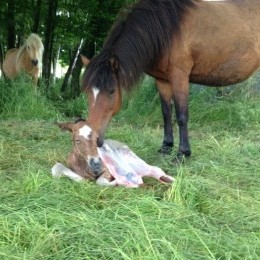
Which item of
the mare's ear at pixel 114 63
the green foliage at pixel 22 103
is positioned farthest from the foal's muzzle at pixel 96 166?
the green foliage at pixel 22 103

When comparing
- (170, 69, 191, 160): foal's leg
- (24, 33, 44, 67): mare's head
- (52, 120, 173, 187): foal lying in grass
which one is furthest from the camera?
(24, 33, 44, 67): mare's head

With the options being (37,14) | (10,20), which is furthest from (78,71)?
(10,20)

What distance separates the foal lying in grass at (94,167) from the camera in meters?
4.14

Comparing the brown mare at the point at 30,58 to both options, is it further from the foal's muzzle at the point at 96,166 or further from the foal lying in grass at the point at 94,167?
the foal's muzzle at the point at 96,166

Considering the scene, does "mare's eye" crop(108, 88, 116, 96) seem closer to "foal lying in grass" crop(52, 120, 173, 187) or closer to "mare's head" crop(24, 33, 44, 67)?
"foal lying in grass" crop(52, 120, 173, 187)

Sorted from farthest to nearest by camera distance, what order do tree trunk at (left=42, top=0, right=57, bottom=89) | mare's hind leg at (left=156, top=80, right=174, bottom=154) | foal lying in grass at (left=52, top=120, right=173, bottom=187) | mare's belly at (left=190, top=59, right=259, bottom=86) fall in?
tree trunk at (left=42, top=0, right=57, bottom=89) < mare's hind leg at (left=156, top=80, right=174, bottom=154) < mare's belly at (left=190, top=59, right=259, bottom=86) < foal lying in grass at (left=52, top=120, right=173, bottom=187)

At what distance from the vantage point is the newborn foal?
4148 mm

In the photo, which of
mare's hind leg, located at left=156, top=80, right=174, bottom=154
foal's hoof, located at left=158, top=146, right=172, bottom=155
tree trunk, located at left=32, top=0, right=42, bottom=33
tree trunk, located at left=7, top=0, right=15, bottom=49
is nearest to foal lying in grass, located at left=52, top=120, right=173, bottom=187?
foal's hoof, located at left=158, top=146, right=172, bottom=155

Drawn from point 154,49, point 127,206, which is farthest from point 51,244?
point 154,49

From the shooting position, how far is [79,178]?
4117 mm

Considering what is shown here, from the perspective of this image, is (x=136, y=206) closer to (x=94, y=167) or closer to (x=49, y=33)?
(x=94, y=167)

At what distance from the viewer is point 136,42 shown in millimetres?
4812

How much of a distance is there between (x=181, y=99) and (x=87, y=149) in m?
1.46

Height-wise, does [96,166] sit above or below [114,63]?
below
